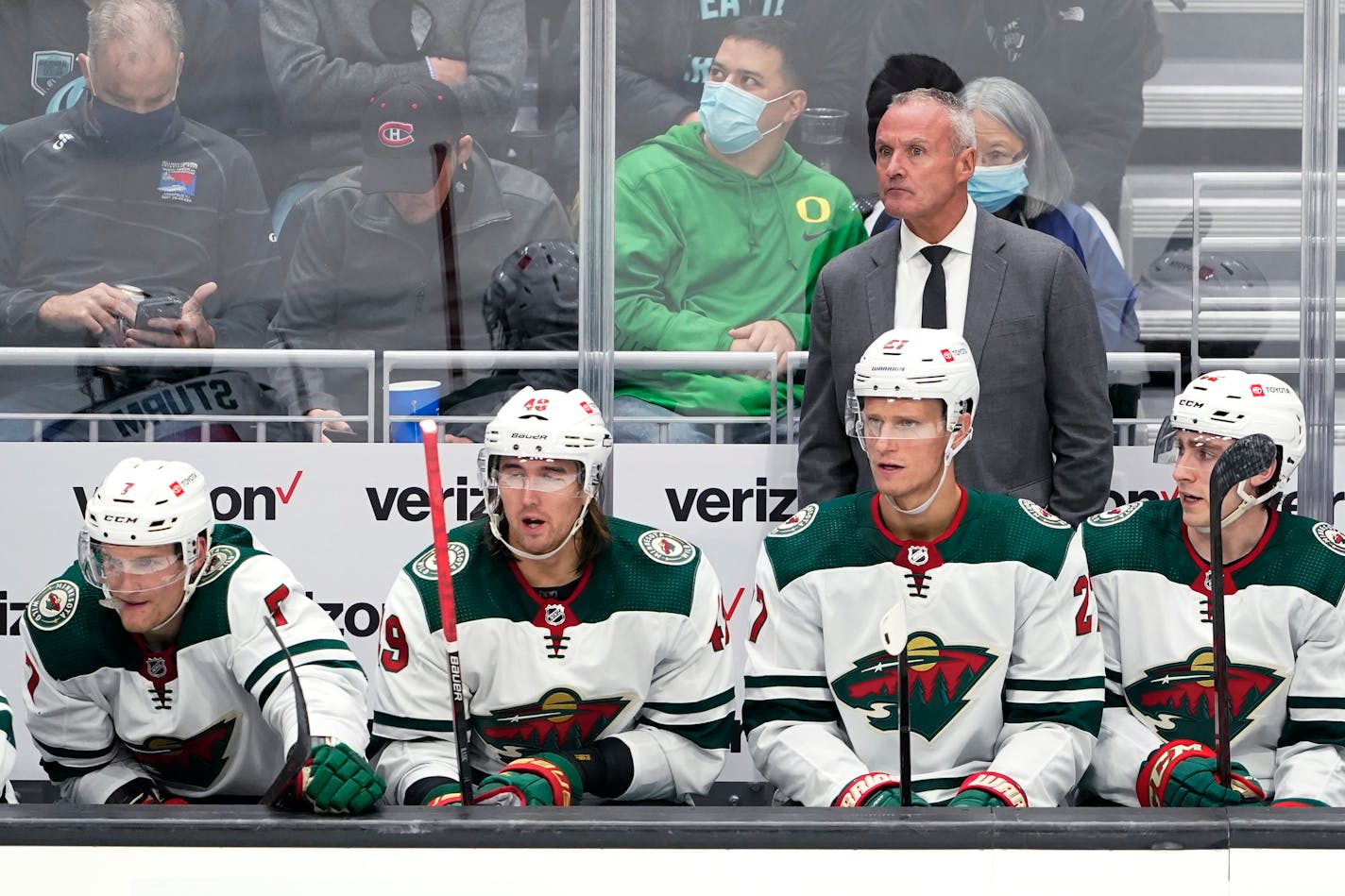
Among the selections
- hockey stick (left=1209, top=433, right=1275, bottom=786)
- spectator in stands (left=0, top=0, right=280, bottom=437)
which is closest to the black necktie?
hockey stick (left=1209, top=433, right=1275, bottom=786)

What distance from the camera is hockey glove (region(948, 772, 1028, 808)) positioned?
2854 millimetres

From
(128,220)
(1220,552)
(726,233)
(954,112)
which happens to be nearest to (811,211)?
(726,233)

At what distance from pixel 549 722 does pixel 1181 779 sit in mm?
1098

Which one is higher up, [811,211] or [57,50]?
[57,50]

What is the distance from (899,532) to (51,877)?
1545 mm

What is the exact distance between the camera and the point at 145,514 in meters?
3.09

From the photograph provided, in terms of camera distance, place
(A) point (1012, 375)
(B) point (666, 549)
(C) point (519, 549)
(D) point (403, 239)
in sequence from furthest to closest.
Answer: (D) point (403, 239)
(A) point (1012, 375)
(B) point (666, 549)
(C) point (519, 549)

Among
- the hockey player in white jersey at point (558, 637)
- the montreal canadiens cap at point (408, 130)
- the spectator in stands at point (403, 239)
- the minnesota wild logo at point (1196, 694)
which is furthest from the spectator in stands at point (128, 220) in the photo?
the minnesota wild logo at point (1196, 694)

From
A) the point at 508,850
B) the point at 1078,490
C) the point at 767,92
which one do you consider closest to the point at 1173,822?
the point at 508,850

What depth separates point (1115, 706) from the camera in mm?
3289

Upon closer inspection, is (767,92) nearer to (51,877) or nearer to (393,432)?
(393,432)

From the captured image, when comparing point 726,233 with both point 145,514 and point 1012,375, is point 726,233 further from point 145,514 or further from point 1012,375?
point 145,514

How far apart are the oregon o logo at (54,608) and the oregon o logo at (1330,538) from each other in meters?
2.27

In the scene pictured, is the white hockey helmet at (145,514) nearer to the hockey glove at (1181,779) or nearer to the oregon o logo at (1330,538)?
the hockey glove at (1181,779)
